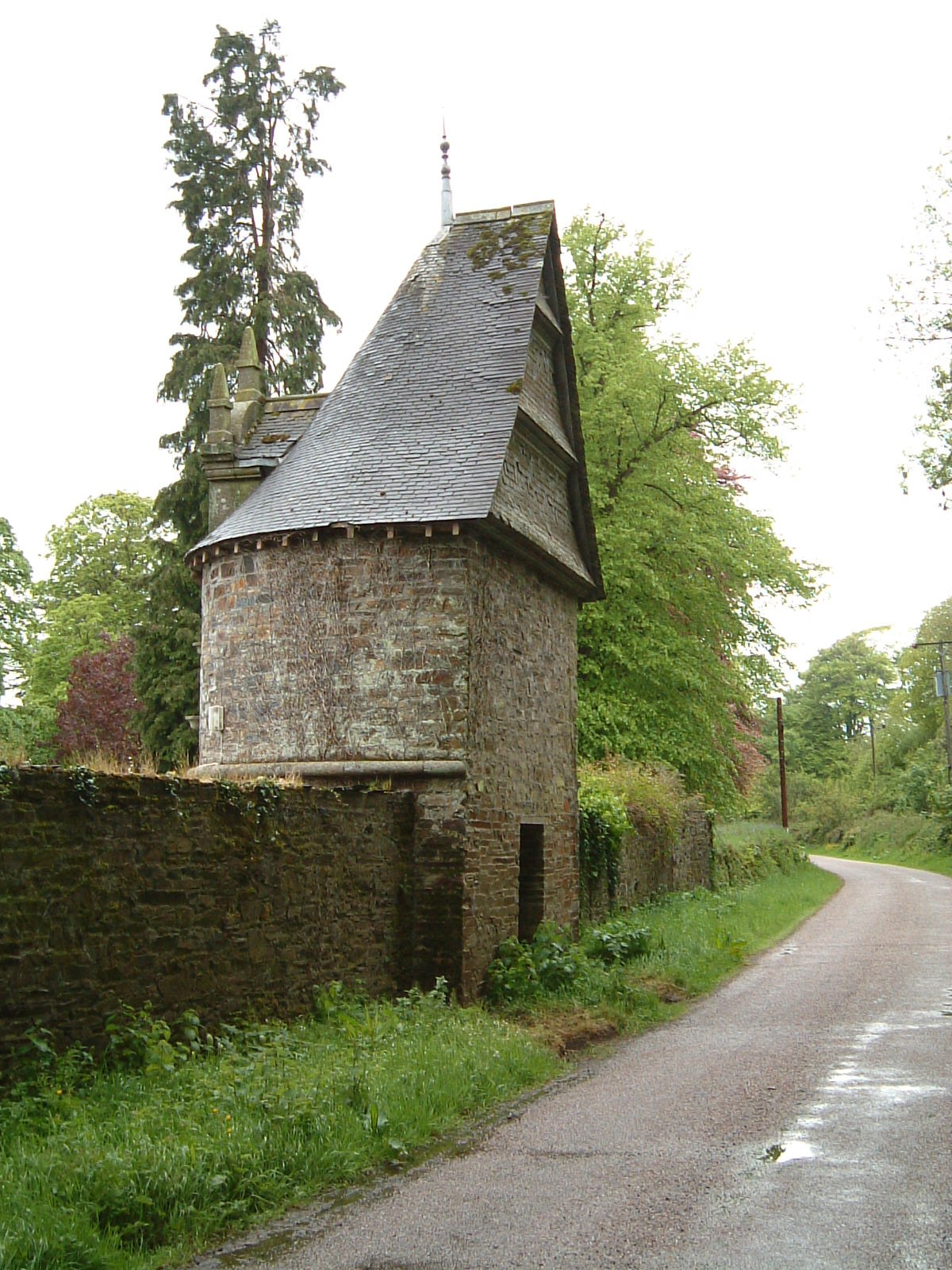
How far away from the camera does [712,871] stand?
2806cm

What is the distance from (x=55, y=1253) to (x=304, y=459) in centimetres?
1138

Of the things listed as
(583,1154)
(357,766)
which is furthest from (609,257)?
(583,1154)

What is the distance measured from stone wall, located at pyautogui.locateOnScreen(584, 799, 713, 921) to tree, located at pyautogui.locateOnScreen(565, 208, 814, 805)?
106 centimetres

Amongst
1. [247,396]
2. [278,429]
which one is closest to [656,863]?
[278,429]

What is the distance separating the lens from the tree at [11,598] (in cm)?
3534

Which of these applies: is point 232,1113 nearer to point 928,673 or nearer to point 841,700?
point 928,673

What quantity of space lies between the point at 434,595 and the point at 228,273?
1795cm

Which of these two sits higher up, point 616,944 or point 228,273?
point 228,273

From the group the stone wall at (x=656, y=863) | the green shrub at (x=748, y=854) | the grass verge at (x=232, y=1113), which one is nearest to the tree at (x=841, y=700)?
the green shrub at (x=748, y=854)

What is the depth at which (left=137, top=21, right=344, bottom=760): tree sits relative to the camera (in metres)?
26.8

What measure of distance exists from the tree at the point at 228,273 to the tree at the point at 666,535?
6.64m

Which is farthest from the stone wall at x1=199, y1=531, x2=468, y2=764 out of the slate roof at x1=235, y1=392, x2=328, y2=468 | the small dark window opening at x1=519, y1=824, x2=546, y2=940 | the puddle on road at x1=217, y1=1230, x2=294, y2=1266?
the puddle on road at x1=217, y1=1230, x2=294, y2=1266

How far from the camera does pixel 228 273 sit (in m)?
28.4

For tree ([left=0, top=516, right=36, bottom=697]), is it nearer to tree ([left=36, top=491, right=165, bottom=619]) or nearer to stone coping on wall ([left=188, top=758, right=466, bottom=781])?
tree ([left=36, top=491, right=165, bottom=619])
